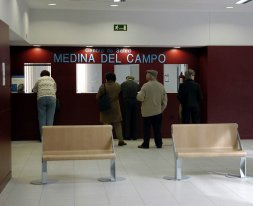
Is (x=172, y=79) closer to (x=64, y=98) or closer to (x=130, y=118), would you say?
(x=130, y=118)

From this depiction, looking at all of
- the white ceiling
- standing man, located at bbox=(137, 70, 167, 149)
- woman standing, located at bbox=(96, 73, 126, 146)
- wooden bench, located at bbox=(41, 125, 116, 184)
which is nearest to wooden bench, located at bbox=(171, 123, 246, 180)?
wooden bench, located at bbox=(41, 125, 116, 184)

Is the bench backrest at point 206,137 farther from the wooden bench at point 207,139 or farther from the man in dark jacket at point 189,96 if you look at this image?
the man in dark jacket at point 189,96

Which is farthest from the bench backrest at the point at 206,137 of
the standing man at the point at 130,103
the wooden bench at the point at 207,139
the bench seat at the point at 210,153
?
the standing man at the point at 130,103

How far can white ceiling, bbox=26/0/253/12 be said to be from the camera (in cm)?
1037

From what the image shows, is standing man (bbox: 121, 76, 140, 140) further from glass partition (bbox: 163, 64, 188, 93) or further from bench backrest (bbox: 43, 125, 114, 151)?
bench backrest (bbox: 43, 125, 114, 151)

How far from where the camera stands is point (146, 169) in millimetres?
7805

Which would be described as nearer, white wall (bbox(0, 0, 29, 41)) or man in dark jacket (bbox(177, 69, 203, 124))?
white wall (bbox(0, 0, 29, 41))

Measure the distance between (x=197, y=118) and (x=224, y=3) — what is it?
8.56 ft

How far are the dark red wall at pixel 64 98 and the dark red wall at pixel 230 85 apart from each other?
93 centimetres

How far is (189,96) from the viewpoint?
10.3 meters

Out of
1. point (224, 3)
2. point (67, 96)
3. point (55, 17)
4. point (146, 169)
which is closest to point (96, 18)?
point (55, 17)

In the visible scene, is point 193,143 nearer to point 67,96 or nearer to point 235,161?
point 235,161

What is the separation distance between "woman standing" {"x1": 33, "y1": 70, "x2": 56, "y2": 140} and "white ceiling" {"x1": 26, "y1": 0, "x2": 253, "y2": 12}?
156 centimetres

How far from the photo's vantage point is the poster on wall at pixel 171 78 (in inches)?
477
